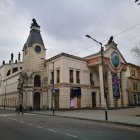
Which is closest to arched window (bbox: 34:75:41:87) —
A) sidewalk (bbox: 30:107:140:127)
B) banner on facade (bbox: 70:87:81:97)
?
banner on facade (bbox: 70:87:81:97)

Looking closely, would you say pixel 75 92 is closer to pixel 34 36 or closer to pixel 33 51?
pixel 33 51

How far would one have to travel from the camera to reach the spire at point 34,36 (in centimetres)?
4334

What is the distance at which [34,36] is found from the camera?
44125 mm

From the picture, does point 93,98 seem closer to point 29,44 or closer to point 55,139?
point 29,44

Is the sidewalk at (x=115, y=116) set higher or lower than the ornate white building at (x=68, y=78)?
lower

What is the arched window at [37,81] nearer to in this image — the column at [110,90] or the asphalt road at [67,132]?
the column at [110,90]

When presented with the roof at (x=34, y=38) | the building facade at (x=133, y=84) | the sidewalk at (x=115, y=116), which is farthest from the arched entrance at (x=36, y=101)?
the building facade at (x=133, y=84)

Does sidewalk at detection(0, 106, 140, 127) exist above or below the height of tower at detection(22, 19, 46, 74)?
below

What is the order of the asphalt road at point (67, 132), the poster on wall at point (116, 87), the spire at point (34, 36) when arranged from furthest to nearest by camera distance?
the spire at point (34, 36) → the poster on wall at point (116, 87) → the asphalt road at point (67, 132)

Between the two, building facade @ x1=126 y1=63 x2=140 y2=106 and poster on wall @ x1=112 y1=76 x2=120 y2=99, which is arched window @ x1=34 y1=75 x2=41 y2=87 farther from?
building facade @ x1=126 y1=63 x2=140 y2=106

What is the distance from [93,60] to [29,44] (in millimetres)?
14711

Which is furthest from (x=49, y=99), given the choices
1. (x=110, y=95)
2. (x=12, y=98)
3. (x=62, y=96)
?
(x=12, y=98)

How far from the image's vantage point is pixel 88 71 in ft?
136

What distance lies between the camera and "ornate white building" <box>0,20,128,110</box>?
37.1 metres
